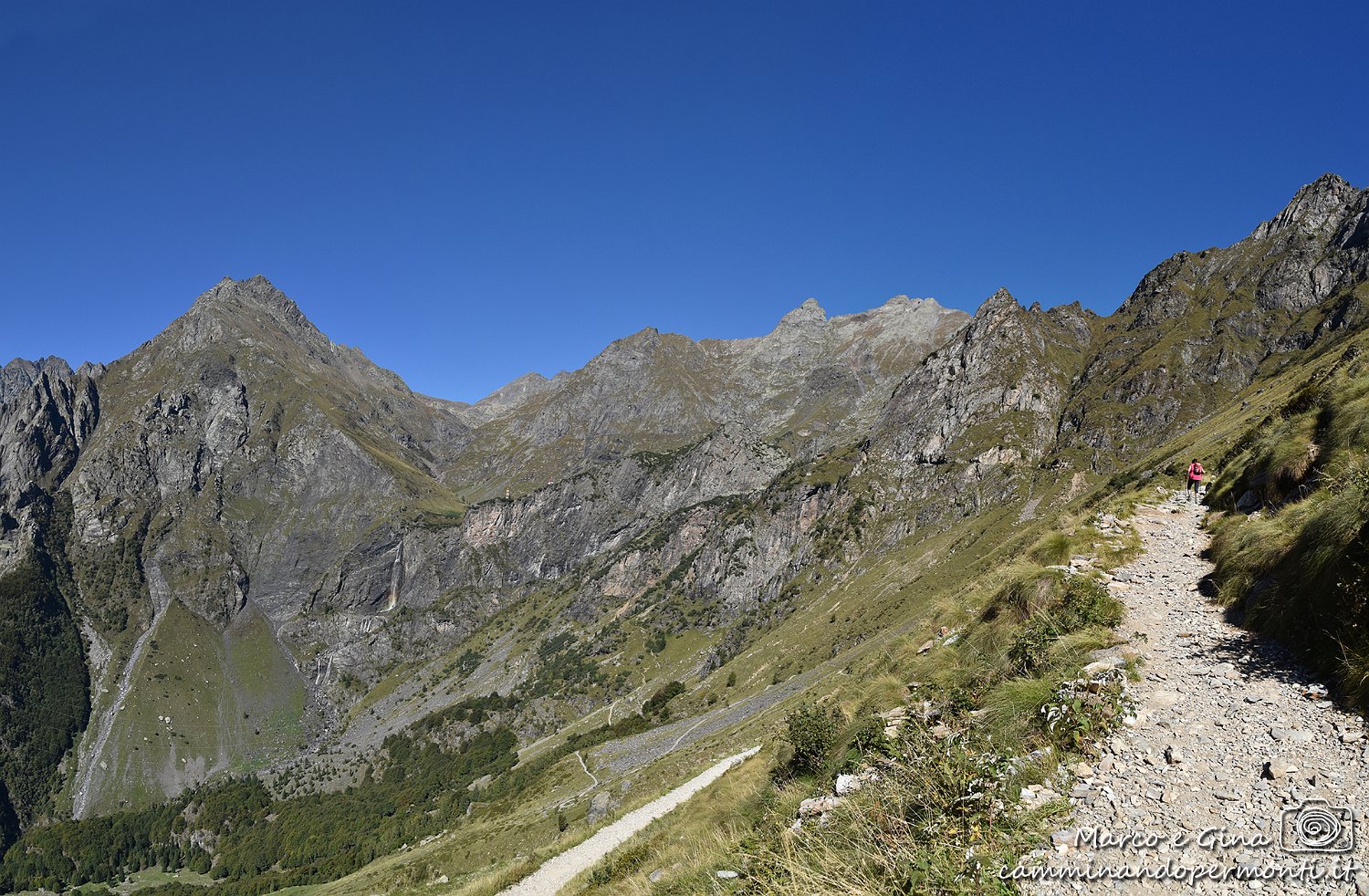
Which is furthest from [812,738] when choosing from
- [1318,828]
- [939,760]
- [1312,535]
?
[1318,828]

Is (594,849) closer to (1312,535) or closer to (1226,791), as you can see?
(1226,791)

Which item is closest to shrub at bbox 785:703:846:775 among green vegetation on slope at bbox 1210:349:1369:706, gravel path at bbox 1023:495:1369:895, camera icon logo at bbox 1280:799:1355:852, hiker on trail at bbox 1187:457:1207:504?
gravel path at bbox 1023:495:1369:895

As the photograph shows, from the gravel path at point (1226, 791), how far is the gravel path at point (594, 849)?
21187 mm

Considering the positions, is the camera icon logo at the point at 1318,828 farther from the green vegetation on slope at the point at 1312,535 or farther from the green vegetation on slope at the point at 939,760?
the green vegetation on slope at the point at 1312,535

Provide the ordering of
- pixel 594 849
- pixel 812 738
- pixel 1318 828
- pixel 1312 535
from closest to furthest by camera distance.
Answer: pixel 1318 828 < pixel 1312 535 < pixel 812 738 < pixel 594 849

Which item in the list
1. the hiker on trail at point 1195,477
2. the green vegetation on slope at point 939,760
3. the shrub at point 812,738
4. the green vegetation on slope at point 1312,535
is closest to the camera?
the green vegetation on slope at point 939,760

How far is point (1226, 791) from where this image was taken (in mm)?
6965

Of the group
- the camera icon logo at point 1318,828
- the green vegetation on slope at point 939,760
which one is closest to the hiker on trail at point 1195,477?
the green vegetation on slope at point 939,760

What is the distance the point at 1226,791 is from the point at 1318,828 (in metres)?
0.82

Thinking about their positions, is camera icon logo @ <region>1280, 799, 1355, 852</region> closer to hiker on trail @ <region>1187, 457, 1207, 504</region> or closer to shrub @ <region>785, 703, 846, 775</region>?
shrub @ <region>785, 703, 846, 775</region>

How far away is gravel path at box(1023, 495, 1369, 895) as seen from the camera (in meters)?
6.07

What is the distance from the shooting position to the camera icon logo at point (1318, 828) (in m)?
5.97

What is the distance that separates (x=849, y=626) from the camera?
425 feet

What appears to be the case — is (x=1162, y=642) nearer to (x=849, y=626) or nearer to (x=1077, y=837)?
(x=1077, y=837)
